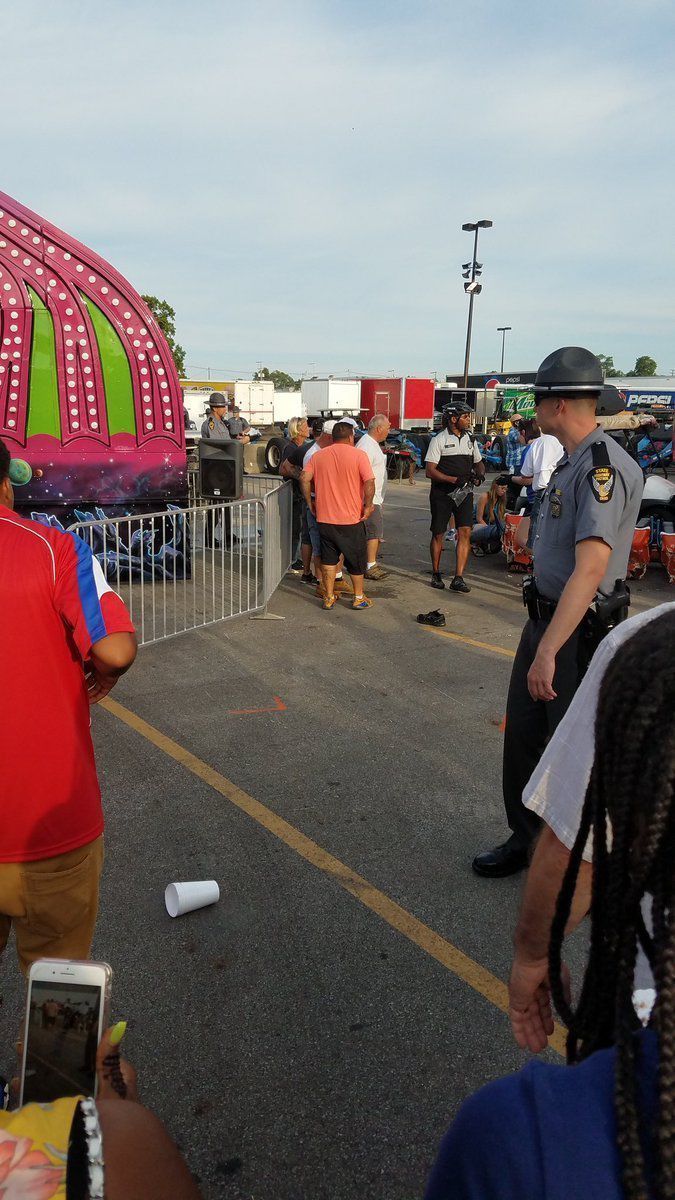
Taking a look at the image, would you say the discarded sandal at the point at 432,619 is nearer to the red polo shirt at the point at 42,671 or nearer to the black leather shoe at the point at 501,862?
the black leather shoe at the point at 501,862

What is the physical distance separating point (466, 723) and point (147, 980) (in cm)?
282

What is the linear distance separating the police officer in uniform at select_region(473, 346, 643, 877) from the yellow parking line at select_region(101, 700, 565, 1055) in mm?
620

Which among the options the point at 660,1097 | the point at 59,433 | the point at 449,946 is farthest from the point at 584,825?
the point at 59,433

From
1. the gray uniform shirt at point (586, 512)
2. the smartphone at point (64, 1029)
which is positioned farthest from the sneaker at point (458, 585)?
the smartphone at point (64, 1029)

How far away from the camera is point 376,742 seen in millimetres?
4812

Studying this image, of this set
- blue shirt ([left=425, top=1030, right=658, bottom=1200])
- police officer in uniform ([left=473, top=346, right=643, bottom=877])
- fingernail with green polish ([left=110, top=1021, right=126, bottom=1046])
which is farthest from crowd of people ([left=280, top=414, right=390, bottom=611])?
blue shirt ([left=425, top=1030, right=658, bottom=1200])

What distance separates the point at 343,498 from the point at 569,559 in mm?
4593

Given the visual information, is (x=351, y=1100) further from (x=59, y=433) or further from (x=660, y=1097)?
(x=59, y=433)

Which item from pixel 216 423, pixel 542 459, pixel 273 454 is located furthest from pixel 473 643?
pixel 273 454

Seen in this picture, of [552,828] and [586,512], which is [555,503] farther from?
[552,828]

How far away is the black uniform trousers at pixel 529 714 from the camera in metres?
3.13

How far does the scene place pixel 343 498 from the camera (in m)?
7.52

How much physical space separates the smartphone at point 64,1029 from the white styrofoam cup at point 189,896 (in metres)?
1.62

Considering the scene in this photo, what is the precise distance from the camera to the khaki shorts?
1.98m
